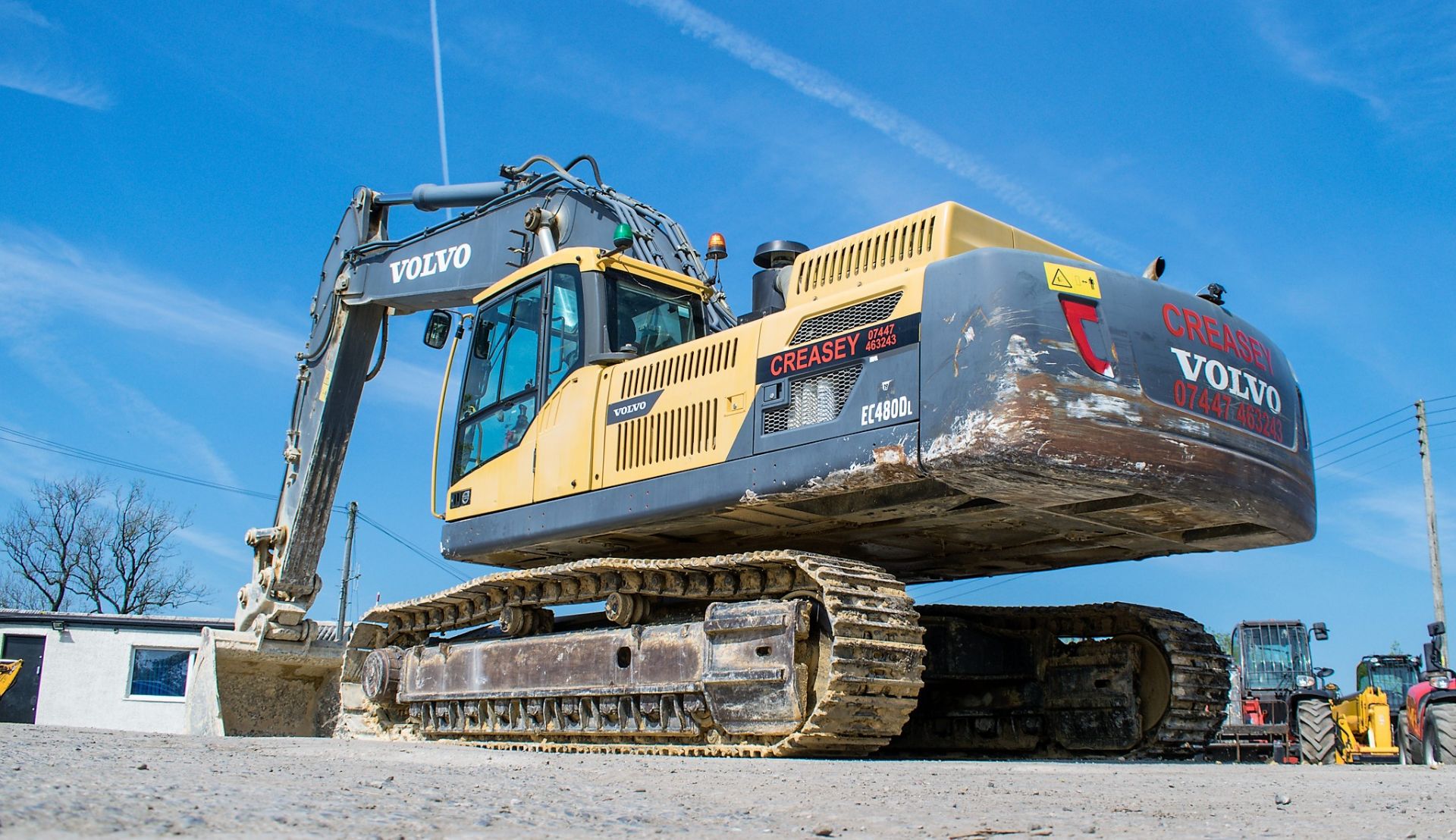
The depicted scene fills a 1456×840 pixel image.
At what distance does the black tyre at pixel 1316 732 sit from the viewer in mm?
15750

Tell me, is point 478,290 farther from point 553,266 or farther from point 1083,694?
point 1083,694

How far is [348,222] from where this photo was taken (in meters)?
12.6

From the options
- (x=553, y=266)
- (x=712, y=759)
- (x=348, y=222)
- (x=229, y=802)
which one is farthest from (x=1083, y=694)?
(x=348, y=222)

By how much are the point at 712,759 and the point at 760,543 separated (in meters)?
1.90

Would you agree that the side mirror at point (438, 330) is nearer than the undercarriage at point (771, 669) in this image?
No

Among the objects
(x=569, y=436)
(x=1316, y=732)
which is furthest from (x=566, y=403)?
(x=1316, y=732)

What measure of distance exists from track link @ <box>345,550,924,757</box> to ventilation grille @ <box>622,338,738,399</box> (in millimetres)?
1158

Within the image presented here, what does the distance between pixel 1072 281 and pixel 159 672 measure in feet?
95.1

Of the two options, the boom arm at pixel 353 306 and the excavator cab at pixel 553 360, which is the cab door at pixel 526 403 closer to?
the excavator cab at pixel 553 360

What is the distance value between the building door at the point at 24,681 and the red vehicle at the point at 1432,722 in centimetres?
2786

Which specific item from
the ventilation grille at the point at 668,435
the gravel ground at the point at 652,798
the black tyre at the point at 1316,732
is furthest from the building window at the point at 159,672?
the gravel ground at the point at 652,798

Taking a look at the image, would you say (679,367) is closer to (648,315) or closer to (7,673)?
(648,315)

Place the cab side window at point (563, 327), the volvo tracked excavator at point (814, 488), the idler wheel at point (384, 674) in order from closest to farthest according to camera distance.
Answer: the volvo tracked excavator at point (814, 488) < the cab side window at point (563, 327) < the idler wheel at point (384, 674)

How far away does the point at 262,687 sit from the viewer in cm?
1150
